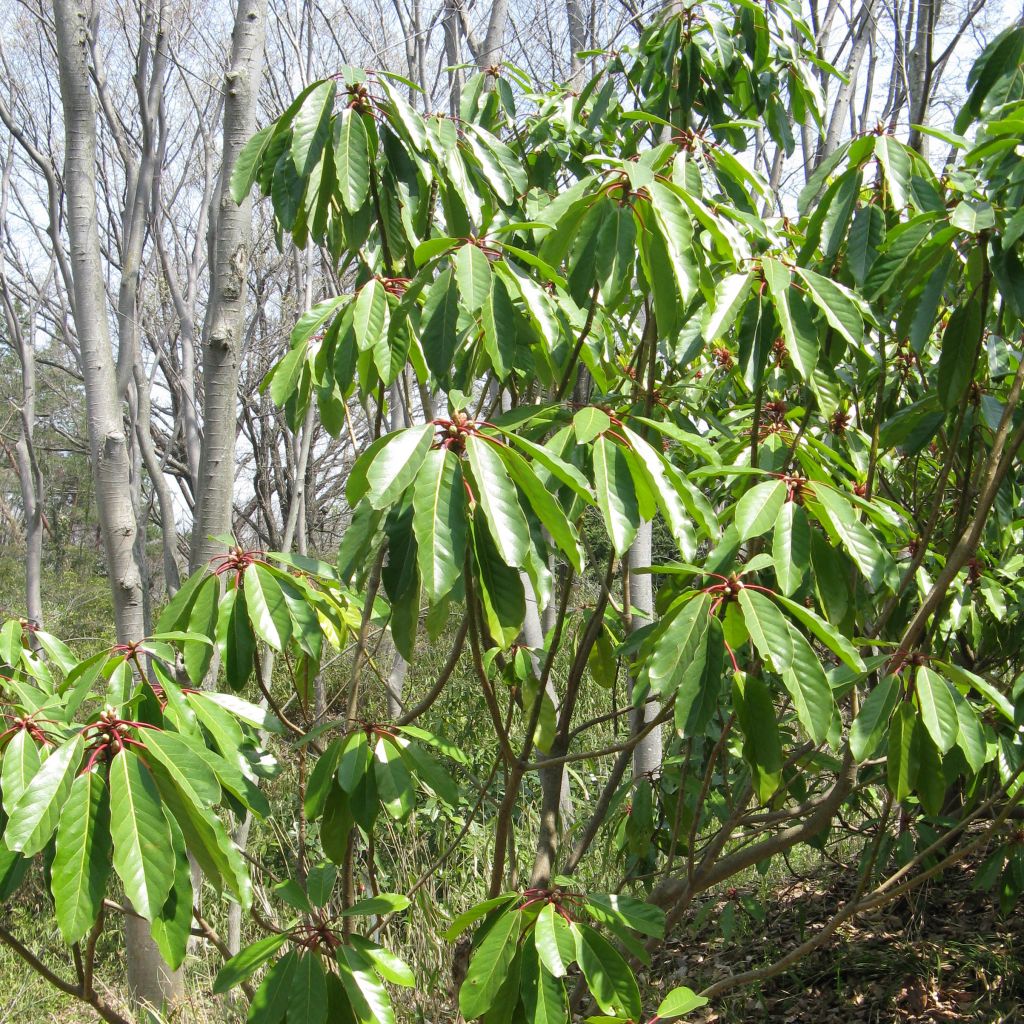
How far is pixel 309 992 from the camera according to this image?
56.6 inches

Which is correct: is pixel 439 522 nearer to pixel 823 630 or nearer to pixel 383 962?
pixel 823 630

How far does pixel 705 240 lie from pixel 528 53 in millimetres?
5347

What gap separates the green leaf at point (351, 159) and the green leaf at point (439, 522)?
0.68 m

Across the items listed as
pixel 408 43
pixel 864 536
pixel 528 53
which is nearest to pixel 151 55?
pixel 408 43

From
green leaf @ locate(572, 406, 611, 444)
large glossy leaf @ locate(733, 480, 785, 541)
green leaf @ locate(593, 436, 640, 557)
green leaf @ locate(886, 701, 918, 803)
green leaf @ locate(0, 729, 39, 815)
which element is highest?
green leaf @ locate(572, 406, 611, 444)

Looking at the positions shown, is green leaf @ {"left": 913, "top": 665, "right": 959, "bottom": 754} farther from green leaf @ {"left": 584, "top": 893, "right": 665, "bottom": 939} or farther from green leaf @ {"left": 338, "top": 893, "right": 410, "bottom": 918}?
green leaf @ {"left": 338, "top": 893, "right": 410, "bottom": 918}

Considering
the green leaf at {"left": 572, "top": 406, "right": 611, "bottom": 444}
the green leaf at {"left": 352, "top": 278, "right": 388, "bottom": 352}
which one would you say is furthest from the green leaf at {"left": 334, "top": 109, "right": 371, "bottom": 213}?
the green leaf at {"left": 572, "top": 406, "right": 611, "bottom": 444}

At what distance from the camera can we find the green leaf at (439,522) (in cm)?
108

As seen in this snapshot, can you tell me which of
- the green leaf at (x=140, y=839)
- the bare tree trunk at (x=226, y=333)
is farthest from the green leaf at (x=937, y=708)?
the bare tree trunk at (x=226, y=333)

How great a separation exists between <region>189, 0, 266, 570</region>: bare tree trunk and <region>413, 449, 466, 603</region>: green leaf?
1.50 metres

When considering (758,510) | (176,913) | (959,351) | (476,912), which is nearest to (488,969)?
(476,912)

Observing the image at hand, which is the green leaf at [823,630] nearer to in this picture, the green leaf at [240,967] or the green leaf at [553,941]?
the green leaf at [553,941]

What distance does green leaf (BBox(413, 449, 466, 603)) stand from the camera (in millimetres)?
1077

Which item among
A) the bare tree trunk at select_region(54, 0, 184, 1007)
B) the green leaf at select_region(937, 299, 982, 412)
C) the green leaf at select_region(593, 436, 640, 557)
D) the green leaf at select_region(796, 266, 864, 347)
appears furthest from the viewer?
the bare tree trunk at select_region(54, 0, 184, 1007)
